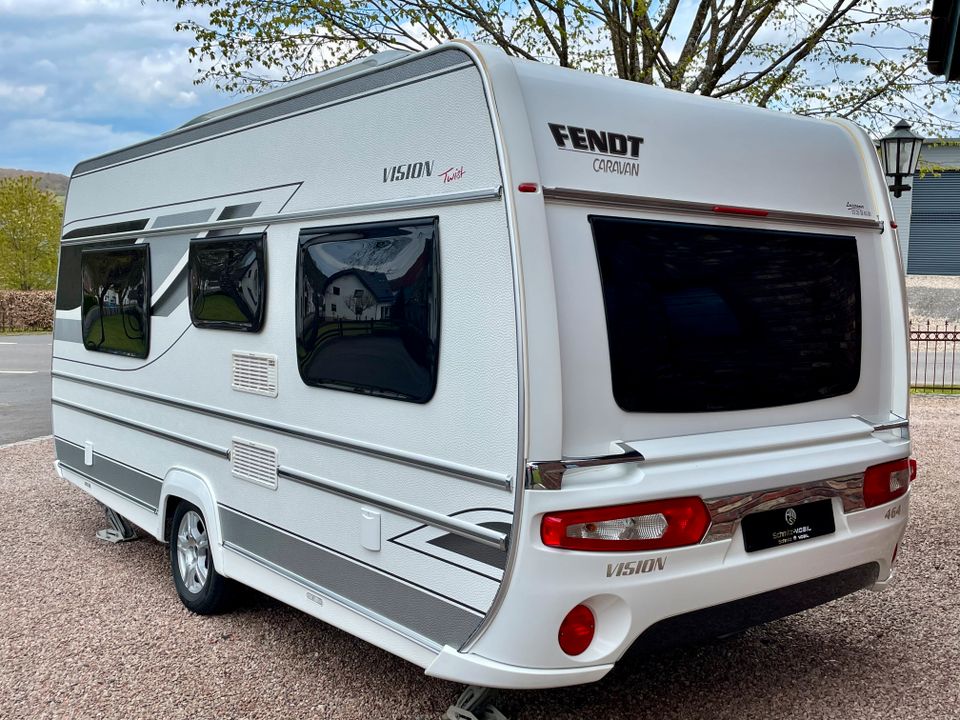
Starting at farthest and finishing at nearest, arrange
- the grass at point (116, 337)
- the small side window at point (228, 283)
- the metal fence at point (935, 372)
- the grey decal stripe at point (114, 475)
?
the metal fence at point (935, 372) < the grass at point (116, 337) < the grey decal stripe at point (114, 475) < the small side window at point (228, 283)

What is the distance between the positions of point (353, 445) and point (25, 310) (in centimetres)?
Result: 3238

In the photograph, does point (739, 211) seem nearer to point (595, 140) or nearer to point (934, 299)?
point (595, 140)

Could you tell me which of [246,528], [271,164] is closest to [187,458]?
[246,528]

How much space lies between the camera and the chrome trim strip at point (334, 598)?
11.3 ft

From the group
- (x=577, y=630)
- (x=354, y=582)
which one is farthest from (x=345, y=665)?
(x=577, y=630)

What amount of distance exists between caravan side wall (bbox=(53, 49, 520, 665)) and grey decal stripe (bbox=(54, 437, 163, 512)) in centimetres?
3

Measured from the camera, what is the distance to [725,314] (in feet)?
11.8

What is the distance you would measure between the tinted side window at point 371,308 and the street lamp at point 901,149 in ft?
25.9

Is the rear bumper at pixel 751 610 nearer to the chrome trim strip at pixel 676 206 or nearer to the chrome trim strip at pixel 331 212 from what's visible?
the chrome trim strip at pixel 676 206

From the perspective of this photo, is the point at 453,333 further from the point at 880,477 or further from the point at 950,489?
the point at 950,489

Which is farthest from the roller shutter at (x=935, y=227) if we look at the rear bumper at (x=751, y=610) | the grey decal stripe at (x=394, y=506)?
the grey decal stripe at (x=394, y=506)

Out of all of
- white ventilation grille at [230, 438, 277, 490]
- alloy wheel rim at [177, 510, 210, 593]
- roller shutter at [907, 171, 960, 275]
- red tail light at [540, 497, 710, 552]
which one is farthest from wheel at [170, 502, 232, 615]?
roller shutter at [907, 171, 960, 275]

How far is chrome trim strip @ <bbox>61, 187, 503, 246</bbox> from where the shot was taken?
3.21 m

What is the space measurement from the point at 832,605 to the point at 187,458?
12.0 ft
